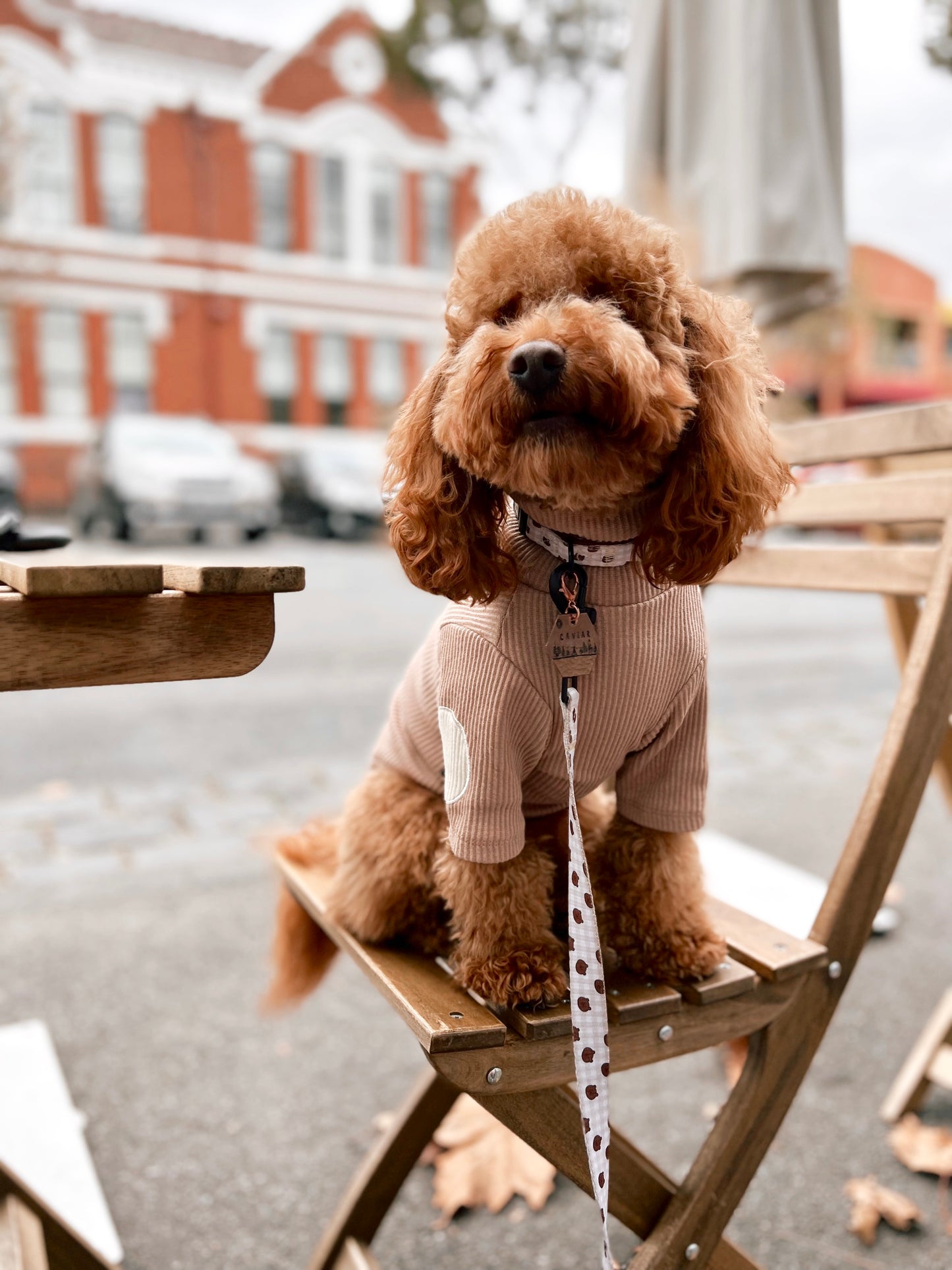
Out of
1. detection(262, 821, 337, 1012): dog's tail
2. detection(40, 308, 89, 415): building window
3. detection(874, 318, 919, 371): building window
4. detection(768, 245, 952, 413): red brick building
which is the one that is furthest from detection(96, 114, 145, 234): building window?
detection(262, 821, 337, 1012): dog's tail

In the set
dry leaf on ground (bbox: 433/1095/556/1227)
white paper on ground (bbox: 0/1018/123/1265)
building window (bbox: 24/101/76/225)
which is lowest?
dry leaf on ground (bbox: 433/1095/556/1227)

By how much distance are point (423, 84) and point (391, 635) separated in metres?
13.6

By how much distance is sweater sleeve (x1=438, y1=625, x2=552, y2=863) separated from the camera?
109cm

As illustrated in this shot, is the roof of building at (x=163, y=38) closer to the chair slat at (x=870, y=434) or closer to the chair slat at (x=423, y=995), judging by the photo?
the chair slat at (x=870, y=434)

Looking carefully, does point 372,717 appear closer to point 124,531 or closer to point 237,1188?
point 237,1188

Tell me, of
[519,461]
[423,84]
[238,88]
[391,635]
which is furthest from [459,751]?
[238,88]

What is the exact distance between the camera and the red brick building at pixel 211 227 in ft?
58.6

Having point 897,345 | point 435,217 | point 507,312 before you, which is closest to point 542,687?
point 507,312

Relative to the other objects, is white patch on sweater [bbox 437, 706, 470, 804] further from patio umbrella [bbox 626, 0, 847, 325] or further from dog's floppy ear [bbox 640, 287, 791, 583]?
patio umbrella [bbox 626, 0, 847, 325]

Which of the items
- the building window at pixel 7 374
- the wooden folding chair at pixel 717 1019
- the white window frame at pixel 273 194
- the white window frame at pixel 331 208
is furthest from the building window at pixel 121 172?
the wooden folding chair at pixel 717 1019

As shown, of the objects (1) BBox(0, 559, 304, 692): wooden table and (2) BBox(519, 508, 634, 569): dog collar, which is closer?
(1) BBox(0, 559, 304, 692): wooden table

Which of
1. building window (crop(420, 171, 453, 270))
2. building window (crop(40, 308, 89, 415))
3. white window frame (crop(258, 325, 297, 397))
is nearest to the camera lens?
building window (crop(40, 308, 89, 415))

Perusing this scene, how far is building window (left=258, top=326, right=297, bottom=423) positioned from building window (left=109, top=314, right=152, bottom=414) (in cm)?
224

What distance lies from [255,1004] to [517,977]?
1433mm
